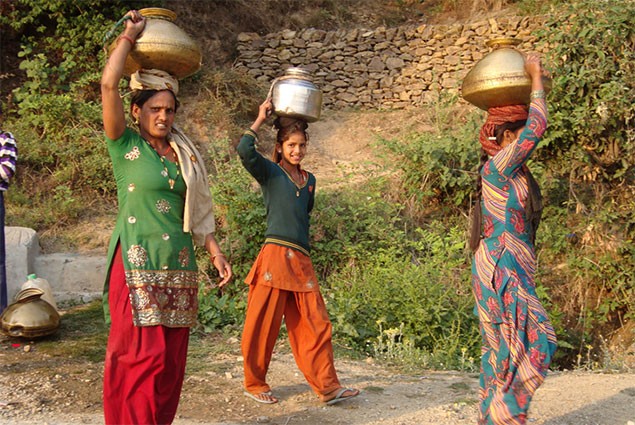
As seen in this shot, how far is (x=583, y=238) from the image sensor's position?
734cm

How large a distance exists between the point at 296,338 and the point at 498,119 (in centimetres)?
178

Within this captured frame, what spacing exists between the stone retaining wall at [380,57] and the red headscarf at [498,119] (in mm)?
8713

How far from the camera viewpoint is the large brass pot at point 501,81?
3299 mm

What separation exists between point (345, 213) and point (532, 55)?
4.32m

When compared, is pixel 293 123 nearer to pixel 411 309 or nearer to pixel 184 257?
pixel 184 257

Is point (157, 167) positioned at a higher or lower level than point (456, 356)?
higher

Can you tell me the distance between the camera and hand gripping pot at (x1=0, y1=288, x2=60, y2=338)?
544cm

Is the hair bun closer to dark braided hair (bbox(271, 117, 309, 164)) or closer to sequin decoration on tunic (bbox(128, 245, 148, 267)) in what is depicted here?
dark braided hair (bbox(271, 117, 309, 164))

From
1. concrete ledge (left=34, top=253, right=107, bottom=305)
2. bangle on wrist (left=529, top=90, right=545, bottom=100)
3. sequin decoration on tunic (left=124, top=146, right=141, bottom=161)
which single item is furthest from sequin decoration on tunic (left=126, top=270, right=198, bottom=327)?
concrete ledge (left=34, top=253, right=107, bottom=305)

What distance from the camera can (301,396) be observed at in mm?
4309

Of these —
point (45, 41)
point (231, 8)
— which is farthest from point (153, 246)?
point (231, 8)

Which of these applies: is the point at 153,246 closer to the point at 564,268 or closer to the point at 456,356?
the point at 456,356

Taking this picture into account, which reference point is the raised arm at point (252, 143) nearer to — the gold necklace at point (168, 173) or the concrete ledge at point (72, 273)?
the gold necklace at point (168, 173)

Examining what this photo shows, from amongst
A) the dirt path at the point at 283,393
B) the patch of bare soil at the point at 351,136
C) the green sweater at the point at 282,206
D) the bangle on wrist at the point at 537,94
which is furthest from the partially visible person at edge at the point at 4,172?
the bangle on wrist at the point at 537,94
